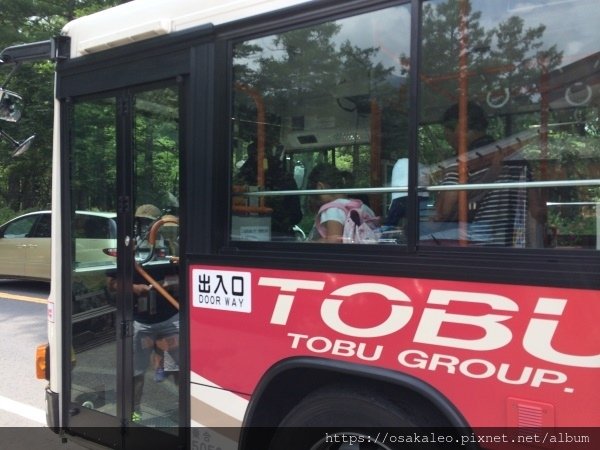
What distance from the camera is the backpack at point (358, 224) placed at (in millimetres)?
2238

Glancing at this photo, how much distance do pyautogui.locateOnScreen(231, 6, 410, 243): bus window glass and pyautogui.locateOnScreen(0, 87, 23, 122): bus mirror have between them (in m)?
1.51

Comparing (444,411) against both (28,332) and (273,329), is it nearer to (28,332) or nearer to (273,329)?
(273,329)

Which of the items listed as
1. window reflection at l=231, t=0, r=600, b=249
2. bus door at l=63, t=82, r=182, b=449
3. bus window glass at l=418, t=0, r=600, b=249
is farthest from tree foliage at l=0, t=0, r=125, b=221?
bus window glass at l=418, t=0, r=600, b=249

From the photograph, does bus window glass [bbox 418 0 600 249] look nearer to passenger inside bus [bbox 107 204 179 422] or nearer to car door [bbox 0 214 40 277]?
passenger inside bus [bbox 107 204 179 422]

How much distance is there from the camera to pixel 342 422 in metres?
2.23

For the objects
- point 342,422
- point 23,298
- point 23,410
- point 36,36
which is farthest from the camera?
point 36,36

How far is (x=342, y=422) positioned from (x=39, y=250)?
32.2 ft

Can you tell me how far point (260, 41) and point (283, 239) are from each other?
2.82ft

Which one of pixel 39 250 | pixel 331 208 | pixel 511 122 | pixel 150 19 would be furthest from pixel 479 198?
pixel 39 250

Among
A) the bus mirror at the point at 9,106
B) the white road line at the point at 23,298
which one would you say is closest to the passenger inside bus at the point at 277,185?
the bus mirror at the point at 9,106

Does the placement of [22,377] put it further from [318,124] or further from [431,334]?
[431,334]

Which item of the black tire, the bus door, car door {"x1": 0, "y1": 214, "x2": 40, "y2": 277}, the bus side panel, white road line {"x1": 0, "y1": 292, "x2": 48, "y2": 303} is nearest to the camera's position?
the bus side panel

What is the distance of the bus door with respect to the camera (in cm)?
288

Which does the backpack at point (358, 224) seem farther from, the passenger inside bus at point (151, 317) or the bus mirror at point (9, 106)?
the bus mirror at point (9, 106)
